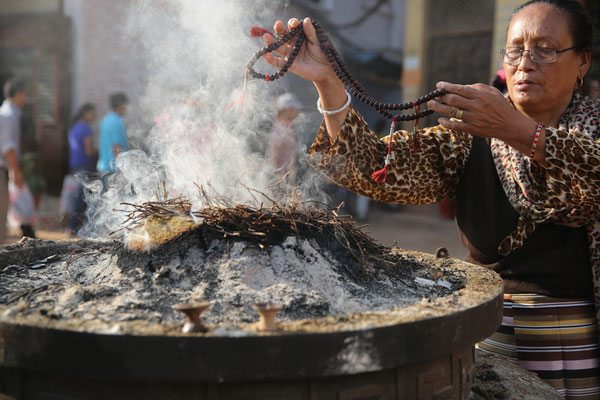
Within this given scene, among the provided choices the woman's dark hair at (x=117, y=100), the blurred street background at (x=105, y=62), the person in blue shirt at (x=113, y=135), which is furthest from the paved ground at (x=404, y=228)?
the woman's dark hair at (x=117, y=100)

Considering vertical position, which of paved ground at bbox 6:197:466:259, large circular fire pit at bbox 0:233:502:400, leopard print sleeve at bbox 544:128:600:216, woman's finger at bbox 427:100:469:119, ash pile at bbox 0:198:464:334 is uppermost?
woman's finger at bbox 427:100:469:119

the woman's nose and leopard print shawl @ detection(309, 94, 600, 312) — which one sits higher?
the woman's nose

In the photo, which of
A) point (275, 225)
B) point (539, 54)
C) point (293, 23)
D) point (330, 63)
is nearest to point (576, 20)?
point (539, 54)

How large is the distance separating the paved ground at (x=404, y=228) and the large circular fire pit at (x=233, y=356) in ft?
15.6

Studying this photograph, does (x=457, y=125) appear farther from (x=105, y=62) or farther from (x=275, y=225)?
(x=105, y=62)

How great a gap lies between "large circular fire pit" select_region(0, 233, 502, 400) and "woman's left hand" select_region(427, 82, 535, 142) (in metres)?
0.66

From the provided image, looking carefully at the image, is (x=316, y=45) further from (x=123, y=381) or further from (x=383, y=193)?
(x=123, y=381)

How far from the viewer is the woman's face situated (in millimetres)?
2219

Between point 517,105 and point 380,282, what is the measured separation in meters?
1.05

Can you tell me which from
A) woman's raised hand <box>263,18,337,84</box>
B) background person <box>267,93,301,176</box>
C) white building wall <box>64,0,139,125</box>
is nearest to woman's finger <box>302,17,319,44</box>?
woman's raised hand <box>263,18,337,84</box>

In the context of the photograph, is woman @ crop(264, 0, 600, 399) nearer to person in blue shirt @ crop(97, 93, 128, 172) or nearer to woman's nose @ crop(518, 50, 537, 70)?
woman's nose @ crop(518, 50, 537, 70)

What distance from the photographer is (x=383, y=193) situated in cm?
249

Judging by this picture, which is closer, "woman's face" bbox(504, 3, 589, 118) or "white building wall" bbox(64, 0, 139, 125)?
"woman's face" bbox(504, 3, 589, 118)

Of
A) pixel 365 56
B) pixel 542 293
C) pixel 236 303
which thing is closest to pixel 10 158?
pixel 236 303
